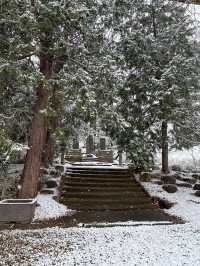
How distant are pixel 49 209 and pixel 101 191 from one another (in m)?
2.88

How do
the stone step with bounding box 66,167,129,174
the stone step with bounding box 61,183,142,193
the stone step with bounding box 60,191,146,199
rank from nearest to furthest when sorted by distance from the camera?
1. the stone step with bounding box 60,191,146,199
2. the stone step with bounding box 61,183,142,193
3. the stone step with bounding box 66,167,129,174

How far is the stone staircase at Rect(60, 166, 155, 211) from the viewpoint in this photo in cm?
1035

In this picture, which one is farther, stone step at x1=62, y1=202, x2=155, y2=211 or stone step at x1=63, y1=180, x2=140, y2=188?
stone step at x1=63, y1=180, x2=140, y2=188

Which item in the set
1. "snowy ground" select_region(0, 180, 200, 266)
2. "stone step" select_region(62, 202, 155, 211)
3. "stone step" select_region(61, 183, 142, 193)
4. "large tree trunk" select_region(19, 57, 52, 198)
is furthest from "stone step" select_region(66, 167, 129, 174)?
"snowy ground" select_region(0, 180, 200, 266)

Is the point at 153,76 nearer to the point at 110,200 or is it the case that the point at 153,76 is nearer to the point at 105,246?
the point at 110,200

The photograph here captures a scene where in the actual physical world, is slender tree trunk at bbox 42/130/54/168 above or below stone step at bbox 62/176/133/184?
above

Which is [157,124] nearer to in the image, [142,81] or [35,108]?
[142,81]

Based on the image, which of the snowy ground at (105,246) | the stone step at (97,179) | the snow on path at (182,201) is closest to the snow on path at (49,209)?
the snowy ground at (105,246)

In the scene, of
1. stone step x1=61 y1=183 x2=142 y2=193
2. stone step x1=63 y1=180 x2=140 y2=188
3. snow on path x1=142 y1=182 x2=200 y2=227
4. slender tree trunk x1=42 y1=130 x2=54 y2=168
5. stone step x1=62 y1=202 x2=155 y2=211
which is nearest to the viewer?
snow on path x1=142 y1=182 x2=200 y2=227

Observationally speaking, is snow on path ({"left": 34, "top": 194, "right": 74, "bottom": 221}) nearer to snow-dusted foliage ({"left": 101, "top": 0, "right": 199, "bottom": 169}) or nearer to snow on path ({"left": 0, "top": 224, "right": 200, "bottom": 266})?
snow on path ({"left": 0, "top": 224, "right": 200, "bottom": 266})

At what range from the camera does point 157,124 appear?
45.0ft

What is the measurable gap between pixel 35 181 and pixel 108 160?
11.8m

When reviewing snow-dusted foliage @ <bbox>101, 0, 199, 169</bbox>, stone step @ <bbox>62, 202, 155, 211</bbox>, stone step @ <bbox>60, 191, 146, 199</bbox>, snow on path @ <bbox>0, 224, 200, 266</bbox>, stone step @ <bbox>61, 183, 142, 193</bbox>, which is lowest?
snow on path @ <bbox>0, 224, 200, 266</bbox>

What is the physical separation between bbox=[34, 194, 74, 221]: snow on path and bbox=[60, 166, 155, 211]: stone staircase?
460 millimetres
